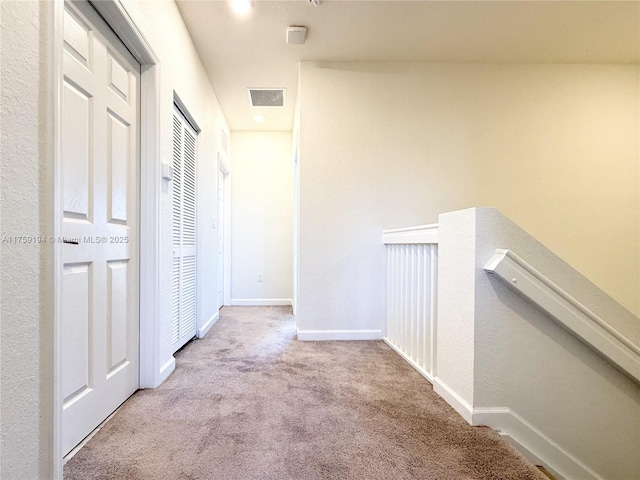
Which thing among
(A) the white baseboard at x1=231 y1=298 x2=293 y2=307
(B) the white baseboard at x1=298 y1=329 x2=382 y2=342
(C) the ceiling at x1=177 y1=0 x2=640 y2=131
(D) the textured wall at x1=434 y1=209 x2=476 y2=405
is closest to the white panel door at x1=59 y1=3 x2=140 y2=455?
(C) the ceiling at x1=177 y1=0 x2=640 y2=131

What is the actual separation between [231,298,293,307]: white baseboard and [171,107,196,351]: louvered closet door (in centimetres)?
162

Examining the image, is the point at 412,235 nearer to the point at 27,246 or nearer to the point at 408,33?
the point at 408,33

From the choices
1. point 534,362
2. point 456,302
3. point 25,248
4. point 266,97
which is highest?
point 266,97

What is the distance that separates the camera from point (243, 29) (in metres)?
2.29

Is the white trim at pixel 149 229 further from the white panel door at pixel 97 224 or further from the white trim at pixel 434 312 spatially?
the white trim at pixel 434 312

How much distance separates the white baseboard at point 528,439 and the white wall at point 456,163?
136cm

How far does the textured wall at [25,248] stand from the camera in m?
0.78

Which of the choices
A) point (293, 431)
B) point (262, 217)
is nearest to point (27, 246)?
point (293, 431)

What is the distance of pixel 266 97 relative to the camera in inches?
133

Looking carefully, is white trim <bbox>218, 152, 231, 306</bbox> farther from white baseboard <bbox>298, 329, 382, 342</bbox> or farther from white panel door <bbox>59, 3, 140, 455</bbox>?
white panel door <bbox>59, 3, 140, 455</bbox>

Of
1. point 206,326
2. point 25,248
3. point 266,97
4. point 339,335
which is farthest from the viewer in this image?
point 266,97

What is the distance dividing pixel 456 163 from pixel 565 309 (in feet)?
5.74

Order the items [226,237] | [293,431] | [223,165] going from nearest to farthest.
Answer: [293,431] < [223,165] < [226,237]

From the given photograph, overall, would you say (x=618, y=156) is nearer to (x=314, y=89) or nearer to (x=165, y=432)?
(x=314, y=89)
